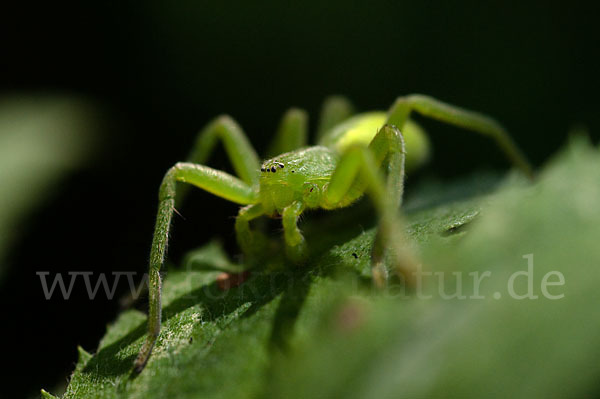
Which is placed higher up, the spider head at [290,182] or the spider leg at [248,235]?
the spider head at [290,182]

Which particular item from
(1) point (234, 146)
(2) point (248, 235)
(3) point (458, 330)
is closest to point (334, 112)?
(1) point (234, 146)

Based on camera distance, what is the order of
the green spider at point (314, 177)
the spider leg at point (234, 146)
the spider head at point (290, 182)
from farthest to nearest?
the spider leg at point (234, 146) < the spider head at point (290, 182) < the green spider at point (314, 177)

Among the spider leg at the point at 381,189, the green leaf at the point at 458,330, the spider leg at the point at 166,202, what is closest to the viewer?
the green leaf at the point at 458,330

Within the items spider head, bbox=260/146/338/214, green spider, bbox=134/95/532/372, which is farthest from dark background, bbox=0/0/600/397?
spider head, bbox=260/146/338/214

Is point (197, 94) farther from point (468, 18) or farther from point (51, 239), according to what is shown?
point (468, 18)

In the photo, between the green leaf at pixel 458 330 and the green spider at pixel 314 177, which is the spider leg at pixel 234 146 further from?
the green leaf at pixel 458 330

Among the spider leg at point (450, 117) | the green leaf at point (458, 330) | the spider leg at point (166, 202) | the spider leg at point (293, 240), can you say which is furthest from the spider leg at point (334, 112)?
the green leaf at point (458, 330)

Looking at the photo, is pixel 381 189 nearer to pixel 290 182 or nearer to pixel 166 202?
pixel 290 182

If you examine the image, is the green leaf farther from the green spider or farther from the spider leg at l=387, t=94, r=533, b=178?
the spider leg at l=387, t=94, r=533, b=178

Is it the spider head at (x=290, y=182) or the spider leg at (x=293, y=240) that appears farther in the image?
the spider head at (x=290, y=182)
